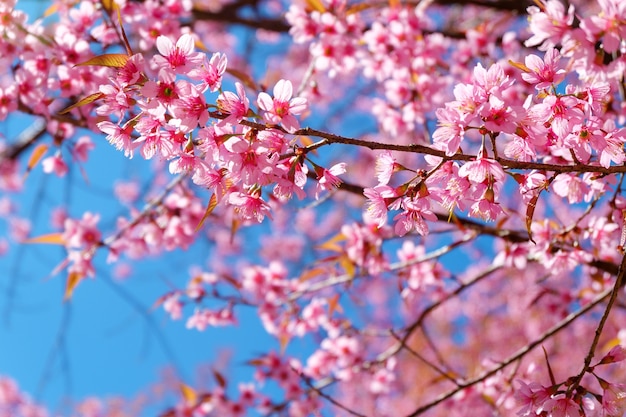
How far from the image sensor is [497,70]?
106 cm

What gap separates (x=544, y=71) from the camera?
3.82ft

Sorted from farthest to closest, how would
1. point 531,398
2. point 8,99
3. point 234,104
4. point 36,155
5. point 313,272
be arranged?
point 313,272 < point 36,155 < point 8,99 < point 531,398 < point 234,104

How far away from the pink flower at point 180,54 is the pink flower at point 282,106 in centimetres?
15

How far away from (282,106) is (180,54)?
8.7 inches

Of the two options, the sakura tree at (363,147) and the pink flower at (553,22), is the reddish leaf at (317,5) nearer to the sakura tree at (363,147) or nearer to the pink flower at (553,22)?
the sakura tree at (363,147)

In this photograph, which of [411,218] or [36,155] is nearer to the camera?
[411,218]

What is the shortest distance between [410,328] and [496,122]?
1471 millimetres

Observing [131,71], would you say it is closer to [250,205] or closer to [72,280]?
[250,205]

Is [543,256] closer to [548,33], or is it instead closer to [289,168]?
[548,33]

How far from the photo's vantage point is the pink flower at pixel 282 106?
1067 millimetres

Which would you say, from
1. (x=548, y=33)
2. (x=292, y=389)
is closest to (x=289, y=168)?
(x=548, y=33)


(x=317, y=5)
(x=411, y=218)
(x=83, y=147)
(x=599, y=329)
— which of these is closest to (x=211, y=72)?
(x=411, y=218)

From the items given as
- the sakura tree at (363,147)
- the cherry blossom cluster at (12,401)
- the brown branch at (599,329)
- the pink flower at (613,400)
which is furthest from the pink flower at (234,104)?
the cherry blossom cluster at (12,401)

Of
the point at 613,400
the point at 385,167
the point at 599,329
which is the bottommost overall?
the point at 613,400
